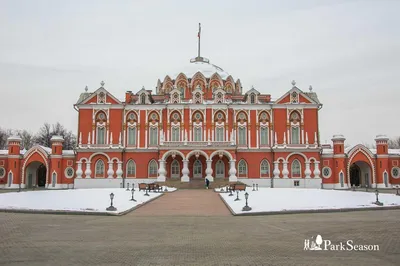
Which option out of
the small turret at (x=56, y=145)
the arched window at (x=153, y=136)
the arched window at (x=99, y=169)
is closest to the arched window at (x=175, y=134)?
the arched window at (x=153, y=136)

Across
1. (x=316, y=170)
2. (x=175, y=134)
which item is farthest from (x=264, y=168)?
(x=175, y=134)

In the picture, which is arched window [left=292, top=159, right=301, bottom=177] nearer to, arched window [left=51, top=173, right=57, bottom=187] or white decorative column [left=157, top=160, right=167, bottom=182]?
white decorative column [left=157, top=160, right=167, bottom=182]

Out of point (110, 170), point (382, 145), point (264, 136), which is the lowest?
point (110, 170)

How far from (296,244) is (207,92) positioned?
43.5 metres

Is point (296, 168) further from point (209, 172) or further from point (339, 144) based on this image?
point (209, 172)

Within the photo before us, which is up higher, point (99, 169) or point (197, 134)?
point (197, 134)

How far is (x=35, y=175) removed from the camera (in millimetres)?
54219

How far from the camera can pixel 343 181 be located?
4834cm

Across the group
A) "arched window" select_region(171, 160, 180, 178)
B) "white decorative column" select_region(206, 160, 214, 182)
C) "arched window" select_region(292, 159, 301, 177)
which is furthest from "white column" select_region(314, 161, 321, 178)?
"arched window" select_region(171, 160, 180, 178)

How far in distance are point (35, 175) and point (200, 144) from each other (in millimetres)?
23387

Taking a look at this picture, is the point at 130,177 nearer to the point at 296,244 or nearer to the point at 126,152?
the point at 126,152

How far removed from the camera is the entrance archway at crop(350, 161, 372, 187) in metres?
50.9

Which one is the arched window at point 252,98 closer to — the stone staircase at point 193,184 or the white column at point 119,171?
the stone staircase at point 193,184

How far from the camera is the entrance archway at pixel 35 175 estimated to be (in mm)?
51281
